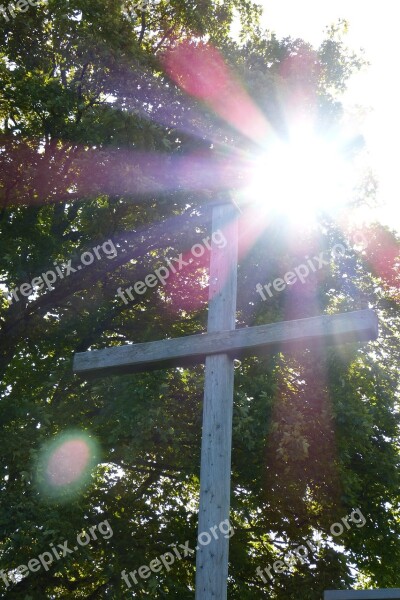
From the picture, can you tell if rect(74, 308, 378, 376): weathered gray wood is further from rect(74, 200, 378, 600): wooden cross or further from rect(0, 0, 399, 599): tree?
rect(0, 0, 399, 599): tree

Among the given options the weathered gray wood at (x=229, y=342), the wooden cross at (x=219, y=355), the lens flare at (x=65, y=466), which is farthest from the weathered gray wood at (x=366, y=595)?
the lens flare at (x=65, y=466)

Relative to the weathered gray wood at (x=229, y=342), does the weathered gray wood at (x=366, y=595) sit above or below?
below

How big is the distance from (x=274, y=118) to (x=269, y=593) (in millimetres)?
9188

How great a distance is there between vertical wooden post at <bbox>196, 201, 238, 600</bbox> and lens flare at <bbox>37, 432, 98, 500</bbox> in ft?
20.4

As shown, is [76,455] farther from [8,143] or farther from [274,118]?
[274,118]

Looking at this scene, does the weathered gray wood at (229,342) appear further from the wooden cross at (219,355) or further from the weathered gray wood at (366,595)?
the weathered gray wood at (366,595)

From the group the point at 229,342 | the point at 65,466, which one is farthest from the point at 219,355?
the point at 65,466

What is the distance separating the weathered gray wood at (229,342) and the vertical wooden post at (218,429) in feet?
0.27

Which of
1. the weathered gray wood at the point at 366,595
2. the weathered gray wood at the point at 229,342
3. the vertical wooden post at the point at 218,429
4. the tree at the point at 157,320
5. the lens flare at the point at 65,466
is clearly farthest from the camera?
the tree at the point at 157,320

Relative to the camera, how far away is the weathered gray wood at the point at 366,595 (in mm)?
5266

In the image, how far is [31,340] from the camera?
13.7 metres

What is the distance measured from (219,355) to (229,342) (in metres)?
0.14

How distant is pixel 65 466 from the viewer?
10.9 m

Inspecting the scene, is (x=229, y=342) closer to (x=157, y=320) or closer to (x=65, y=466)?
(x=65, y=466)
